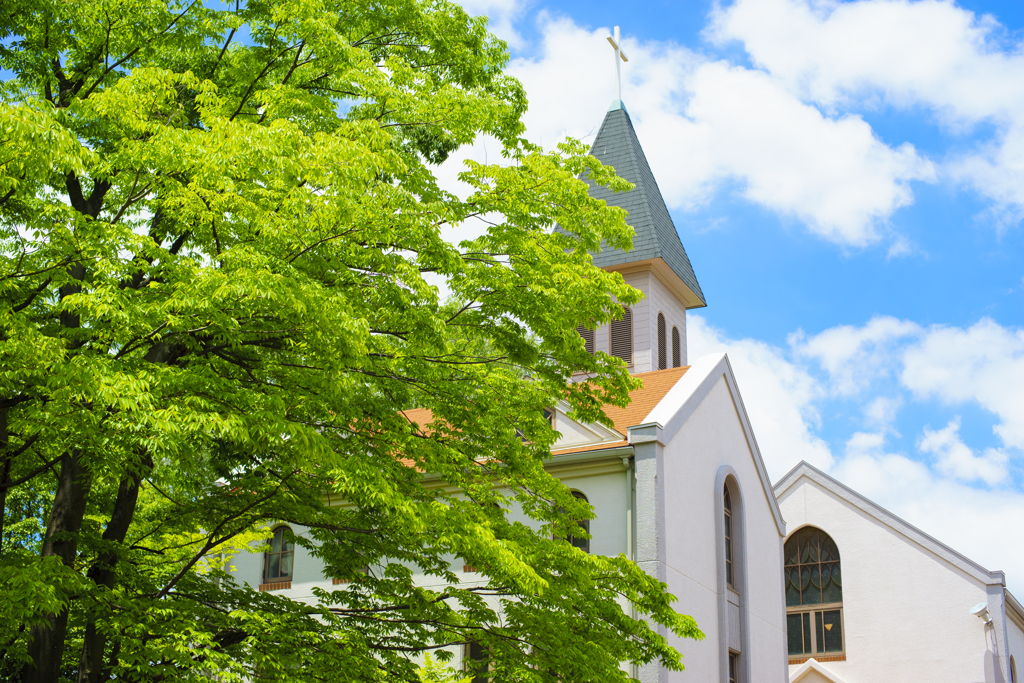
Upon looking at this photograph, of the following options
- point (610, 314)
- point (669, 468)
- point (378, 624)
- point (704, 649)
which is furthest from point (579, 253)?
point (704, 649)

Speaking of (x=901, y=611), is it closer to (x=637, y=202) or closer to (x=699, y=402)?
(x=699, y=402)

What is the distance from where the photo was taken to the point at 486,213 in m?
10.7

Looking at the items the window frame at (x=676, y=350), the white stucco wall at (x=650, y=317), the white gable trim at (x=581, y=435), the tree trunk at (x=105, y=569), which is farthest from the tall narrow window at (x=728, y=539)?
the tree trunk at (x=105, y=569)

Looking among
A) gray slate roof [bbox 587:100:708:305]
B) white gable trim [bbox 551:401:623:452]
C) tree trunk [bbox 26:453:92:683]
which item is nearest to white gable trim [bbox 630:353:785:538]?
white gable trim [bbox 551:401:623:452]

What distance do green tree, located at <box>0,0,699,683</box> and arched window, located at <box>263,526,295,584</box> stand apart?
314 inches

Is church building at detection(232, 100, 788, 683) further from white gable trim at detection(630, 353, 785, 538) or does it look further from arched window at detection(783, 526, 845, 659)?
arched window at detection(783, 526, 845, 659)

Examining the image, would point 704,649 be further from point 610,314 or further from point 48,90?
point 48,90

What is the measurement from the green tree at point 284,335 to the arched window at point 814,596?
19860 millimetres

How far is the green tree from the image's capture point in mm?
8188

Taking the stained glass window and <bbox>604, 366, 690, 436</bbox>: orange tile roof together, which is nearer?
<bbox>604, 366, 690, 436</bbox>: orange tile roof

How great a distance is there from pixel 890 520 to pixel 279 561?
1905cm

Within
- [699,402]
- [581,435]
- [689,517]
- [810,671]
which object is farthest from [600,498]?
[810,671]

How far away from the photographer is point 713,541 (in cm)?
2014

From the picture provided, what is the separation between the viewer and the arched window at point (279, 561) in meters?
21.5
